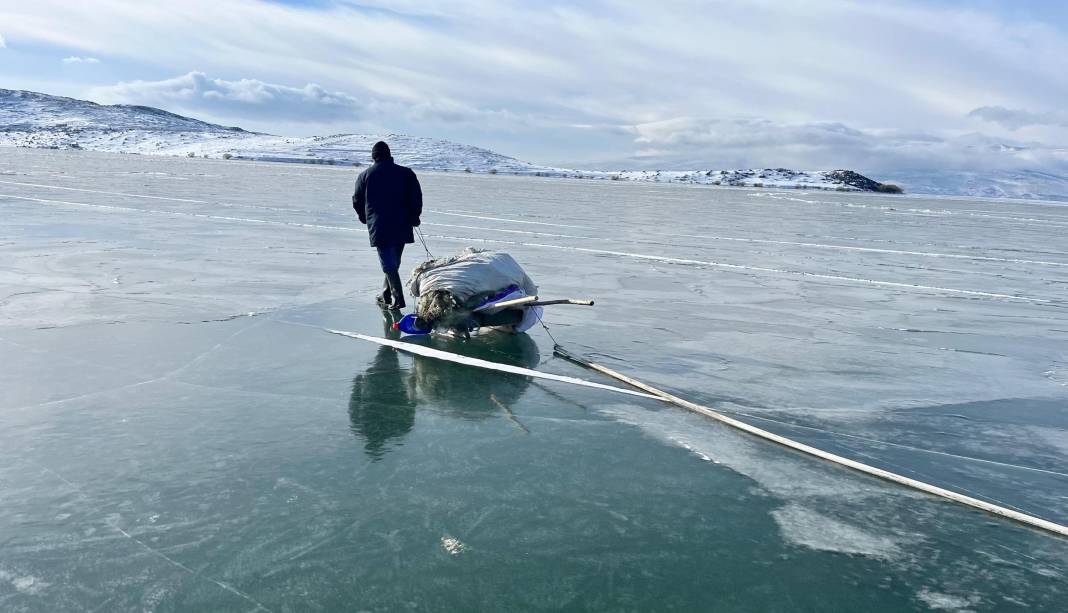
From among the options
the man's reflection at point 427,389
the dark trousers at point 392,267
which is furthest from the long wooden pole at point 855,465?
the dark trousers at point 392,267

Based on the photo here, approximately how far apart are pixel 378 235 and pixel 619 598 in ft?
20.2

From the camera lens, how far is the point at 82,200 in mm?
21797

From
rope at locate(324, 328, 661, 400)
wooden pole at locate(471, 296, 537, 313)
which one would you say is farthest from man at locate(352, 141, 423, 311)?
wooden pole at locate(471, 296, 537, 313)

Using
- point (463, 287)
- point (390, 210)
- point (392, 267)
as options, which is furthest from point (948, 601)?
point (390, 210)

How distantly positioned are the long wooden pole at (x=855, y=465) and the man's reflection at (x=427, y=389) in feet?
3.18

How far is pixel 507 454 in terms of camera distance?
14.8ft

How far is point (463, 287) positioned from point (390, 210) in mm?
1773

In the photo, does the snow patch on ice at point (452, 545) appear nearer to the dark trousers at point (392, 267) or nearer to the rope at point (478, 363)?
the rope at point (478, 363)

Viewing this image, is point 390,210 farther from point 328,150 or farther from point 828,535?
point 328,150

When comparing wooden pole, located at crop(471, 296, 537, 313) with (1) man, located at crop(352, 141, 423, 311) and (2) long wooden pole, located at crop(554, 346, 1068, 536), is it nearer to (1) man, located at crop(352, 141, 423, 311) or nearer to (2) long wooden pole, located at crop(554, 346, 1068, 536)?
(2) long wooden pole, located at crop(554, 346, 1068, 536)

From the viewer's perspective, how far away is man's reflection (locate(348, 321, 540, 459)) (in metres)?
4.95

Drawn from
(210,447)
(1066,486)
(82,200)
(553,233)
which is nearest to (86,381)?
(210,447)

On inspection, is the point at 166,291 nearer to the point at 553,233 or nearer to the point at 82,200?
the point at 553,233

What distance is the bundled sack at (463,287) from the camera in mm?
7402
